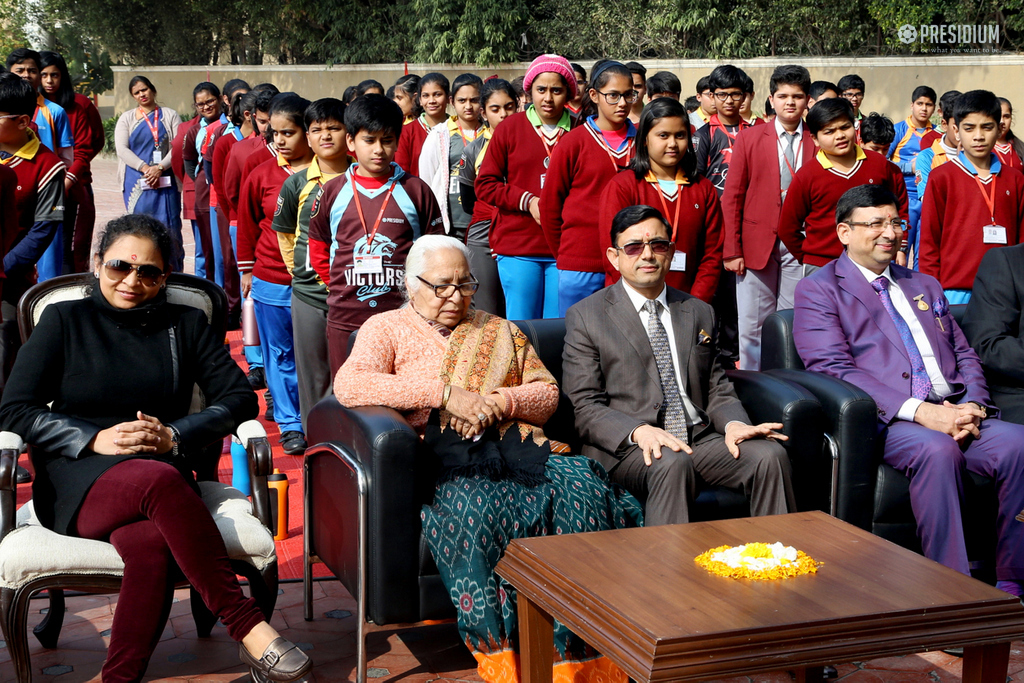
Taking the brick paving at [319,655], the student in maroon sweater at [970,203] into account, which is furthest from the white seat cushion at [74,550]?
the student in maroon sweater at [970,203]

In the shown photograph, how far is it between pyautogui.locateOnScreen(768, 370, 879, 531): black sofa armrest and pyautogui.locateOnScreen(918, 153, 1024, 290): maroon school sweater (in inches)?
82.7

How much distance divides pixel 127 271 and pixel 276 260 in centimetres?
206

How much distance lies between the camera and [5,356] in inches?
180

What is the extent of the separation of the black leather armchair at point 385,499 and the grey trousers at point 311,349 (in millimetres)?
1421

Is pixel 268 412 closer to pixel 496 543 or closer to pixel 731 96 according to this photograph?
pixel 496 543

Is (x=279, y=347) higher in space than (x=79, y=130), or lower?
lower

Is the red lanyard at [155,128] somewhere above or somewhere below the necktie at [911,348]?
above

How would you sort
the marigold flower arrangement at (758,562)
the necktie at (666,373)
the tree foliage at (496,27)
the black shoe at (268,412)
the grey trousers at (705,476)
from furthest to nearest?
the tree foliage at (496,27) < the black shoe at (268,412) < the necktie at (666,373) < the grey trousers at (705,476) < the marigold flower arrangement at (758,562)

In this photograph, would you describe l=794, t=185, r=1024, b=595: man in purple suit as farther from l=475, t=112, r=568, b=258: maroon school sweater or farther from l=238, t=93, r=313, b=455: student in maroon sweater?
l=238, t=93, r=313, b=455: student in maroon sweater

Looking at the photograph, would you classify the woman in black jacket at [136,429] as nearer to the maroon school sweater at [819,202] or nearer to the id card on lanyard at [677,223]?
the id card on lanyard at [677,223]

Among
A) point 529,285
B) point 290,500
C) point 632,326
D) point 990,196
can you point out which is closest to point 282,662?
point 632,326

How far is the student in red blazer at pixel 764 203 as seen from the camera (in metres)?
5.71

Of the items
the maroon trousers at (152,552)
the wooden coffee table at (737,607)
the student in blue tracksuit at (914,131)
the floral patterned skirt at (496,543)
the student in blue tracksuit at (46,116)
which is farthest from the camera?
the student in blue tracksuit at (914,131)

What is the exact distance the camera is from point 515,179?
5.42 meters
